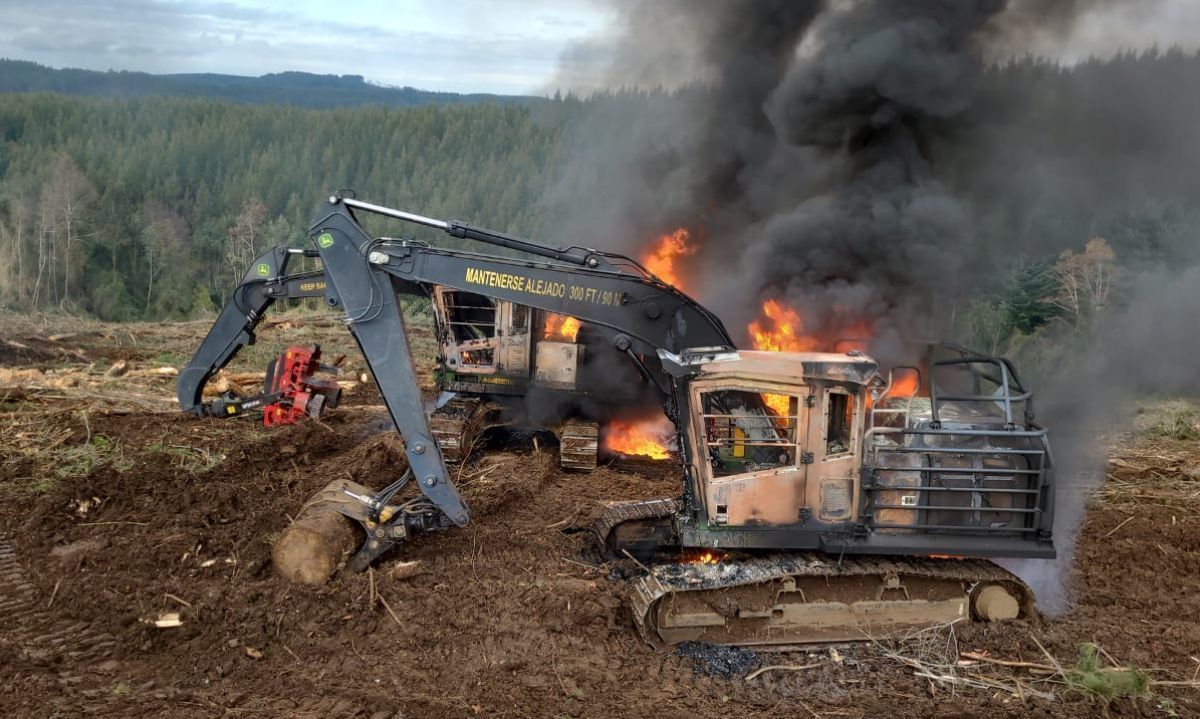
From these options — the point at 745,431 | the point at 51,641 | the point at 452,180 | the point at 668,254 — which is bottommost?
the point at 51,641

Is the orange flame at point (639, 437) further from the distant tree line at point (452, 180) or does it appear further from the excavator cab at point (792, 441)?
the distant tree line at point (452, 180)

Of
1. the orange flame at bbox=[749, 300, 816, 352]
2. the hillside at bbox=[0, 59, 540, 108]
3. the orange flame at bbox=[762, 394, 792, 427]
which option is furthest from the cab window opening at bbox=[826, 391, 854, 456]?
the hillside at bbox=[0, 59, 540, 108]

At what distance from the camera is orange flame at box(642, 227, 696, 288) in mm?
18656

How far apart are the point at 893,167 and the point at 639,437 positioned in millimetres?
6611

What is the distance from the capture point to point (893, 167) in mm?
15758

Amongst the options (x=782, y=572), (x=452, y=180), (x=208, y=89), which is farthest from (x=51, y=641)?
(x=208, y=89)

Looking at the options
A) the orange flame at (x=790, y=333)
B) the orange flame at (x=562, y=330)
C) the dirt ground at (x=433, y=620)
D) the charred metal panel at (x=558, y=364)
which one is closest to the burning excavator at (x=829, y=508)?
the dirt ground at (x=433, y=620)

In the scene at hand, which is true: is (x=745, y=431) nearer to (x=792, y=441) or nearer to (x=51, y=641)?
(x=792, y=441)

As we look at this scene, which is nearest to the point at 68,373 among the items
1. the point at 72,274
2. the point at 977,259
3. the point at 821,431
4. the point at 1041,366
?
the point at 821,431

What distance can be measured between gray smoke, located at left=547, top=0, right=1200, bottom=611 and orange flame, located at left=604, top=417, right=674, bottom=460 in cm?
296

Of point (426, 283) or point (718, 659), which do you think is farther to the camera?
point (426, 283)

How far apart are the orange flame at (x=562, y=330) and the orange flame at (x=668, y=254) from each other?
4.91 meters

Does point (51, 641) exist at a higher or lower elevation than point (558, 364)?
lower

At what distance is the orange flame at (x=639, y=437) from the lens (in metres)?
14.5
